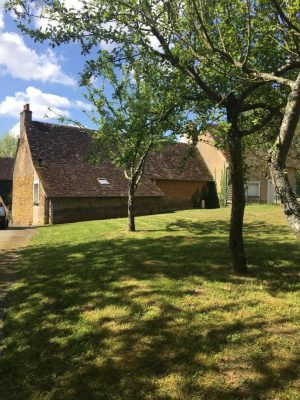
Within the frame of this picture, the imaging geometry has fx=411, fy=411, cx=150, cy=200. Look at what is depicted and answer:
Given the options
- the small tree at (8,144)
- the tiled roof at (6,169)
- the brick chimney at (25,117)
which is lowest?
the tiled roof at (6,169)

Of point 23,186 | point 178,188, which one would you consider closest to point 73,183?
point 23,186

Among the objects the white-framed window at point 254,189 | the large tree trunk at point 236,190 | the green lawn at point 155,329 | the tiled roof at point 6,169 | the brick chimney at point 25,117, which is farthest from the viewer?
the tiled roof at point 6,169

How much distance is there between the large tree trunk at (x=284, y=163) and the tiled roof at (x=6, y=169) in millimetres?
41787

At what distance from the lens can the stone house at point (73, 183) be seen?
25.9 metres

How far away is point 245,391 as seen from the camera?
4.21 metres

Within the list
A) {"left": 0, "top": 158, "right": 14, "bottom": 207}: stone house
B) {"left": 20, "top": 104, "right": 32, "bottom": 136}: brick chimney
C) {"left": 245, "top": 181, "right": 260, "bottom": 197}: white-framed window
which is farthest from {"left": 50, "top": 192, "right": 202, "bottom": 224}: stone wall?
{"left": 0, "top": 158, "right": 14, "bottom": 207}: stone house

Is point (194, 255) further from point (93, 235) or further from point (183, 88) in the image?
point (93, 235)

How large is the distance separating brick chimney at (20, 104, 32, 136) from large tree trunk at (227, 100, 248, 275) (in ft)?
80.1

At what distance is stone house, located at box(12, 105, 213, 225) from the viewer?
84.9ft


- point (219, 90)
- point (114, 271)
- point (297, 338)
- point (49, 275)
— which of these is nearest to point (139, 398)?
point (297, 338)

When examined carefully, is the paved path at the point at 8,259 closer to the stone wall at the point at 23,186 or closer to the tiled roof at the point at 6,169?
the stone wall at the point at 23,186

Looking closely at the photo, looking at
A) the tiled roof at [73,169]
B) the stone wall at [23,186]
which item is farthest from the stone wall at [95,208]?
the stone wall at [23,186]

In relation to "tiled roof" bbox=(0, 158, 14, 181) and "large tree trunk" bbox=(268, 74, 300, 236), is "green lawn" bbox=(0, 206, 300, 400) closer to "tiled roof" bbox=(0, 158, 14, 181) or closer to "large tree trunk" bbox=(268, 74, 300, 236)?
"large tree trunk" bbox=(268, 74, 300, 236)

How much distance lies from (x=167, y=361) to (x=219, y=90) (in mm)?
6030
